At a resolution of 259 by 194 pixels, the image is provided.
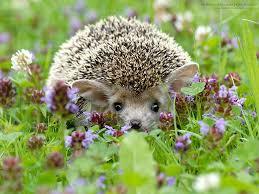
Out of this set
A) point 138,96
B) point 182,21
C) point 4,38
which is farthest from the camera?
point 4,38

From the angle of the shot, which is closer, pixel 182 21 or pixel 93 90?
pixel 93 90

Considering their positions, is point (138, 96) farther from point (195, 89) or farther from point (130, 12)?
point (130, 12)

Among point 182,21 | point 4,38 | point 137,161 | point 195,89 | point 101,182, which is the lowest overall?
point 101,182

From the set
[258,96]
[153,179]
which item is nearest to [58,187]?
[153,179]

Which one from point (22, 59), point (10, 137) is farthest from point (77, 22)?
point (10, 137)

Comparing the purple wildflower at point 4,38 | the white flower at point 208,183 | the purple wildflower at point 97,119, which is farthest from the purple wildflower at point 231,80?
the purple wildflower at point 4,38

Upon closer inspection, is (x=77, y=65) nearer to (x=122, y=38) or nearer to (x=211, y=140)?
(x=122, y=38)

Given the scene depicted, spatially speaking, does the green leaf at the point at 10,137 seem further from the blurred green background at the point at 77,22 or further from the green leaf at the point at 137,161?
the blurred green background at the point at 77,22
